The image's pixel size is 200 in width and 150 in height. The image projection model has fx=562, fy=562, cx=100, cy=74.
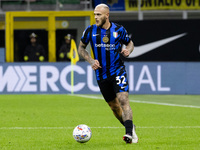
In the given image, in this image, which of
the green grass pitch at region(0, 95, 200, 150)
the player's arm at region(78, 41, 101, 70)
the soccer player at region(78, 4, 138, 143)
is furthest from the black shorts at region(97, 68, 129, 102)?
the green grass pitch at region(0, 95, 200, 150)

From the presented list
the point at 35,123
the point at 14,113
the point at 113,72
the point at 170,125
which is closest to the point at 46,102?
the point at 14,113

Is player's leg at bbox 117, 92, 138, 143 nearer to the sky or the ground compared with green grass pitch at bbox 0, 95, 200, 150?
nearer to the sky

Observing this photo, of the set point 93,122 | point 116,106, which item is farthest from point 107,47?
point 93,122

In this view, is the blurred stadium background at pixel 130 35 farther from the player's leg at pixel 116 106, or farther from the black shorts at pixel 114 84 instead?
the black shorts at pixel 114 84

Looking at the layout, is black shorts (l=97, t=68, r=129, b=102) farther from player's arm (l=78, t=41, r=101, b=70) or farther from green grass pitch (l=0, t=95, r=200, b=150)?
green grass pitch (l=0, t=95, r=200, b=150)

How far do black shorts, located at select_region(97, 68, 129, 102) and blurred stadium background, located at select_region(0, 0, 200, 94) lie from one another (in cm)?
1189

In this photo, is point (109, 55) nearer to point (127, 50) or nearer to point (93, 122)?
point (127, 50)

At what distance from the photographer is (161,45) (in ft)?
72.4

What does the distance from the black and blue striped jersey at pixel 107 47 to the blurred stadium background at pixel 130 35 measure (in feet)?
39.2

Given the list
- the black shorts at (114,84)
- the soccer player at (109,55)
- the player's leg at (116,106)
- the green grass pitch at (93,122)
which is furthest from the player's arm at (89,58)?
the green grass pitch at (93,122)

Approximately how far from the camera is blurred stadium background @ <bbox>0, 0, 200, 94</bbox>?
2053 centimetres

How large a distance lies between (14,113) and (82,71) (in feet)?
23.7

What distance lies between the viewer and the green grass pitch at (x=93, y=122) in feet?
27.3

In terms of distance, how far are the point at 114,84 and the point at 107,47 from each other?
0.57 meters
